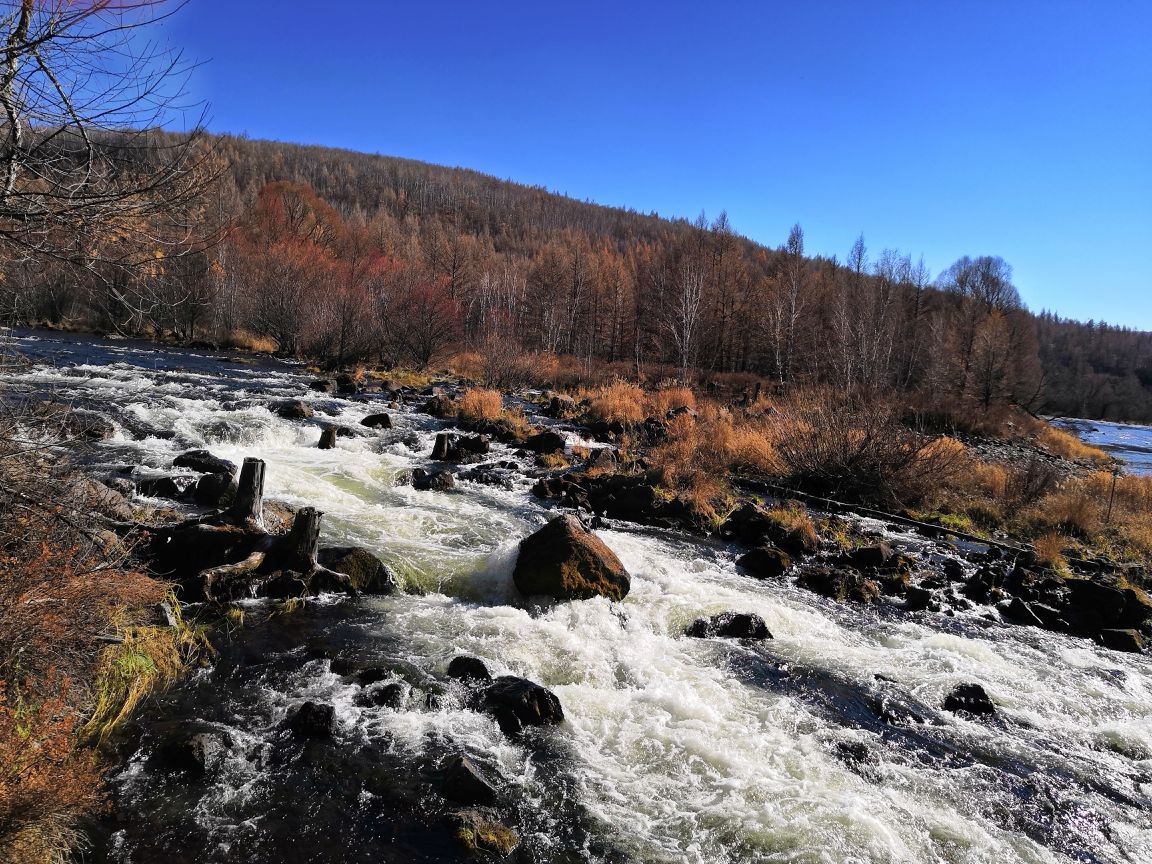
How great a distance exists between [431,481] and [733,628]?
24.3ft

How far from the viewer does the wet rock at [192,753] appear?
14.4ft

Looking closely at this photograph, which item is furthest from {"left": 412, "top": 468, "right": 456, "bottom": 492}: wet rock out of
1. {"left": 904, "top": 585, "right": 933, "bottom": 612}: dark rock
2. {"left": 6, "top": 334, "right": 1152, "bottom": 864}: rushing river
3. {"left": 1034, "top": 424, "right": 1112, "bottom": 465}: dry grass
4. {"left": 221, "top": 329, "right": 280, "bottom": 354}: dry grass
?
{"left": 221, "top": 329, "right": 280, "bottom": 354}: dry grass

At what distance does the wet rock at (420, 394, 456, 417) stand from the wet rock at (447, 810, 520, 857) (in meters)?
18.7

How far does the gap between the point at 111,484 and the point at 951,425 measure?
36565 millimetres

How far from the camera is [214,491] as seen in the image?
942cm

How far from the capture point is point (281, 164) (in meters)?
122

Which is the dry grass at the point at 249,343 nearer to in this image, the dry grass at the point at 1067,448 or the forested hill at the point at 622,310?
the forested hill at the point at 622,310

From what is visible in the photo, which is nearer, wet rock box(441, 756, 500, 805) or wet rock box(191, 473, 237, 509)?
wet rock box(441, 756, 500, 805)

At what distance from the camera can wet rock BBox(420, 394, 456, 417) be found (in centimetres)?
2217

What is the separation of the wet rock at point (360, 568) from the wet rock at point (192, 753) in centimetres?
303

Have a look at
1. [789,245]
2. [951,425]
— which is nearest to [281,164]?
[789,245]

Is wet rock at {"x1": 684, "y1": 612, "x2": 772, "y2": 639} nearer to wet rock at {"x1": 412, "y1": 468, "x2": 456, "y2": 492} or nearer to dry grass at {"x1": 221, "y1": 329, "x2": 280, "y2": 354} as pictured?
wet rock at {"x1": 412, "y1": 468, "x2": 456, "y2": 492}

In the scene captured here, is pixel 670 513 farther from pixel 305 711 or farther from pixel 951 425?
pixel 951 425

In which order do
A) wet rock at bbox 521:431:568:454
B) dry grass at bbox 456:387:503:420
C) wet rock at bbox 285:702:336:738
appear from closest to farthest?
wet rock at bbox 285:702:336:738 → wet rock at bbox 521:431:568:454 → dry grass at bbox 456:387:503:420
